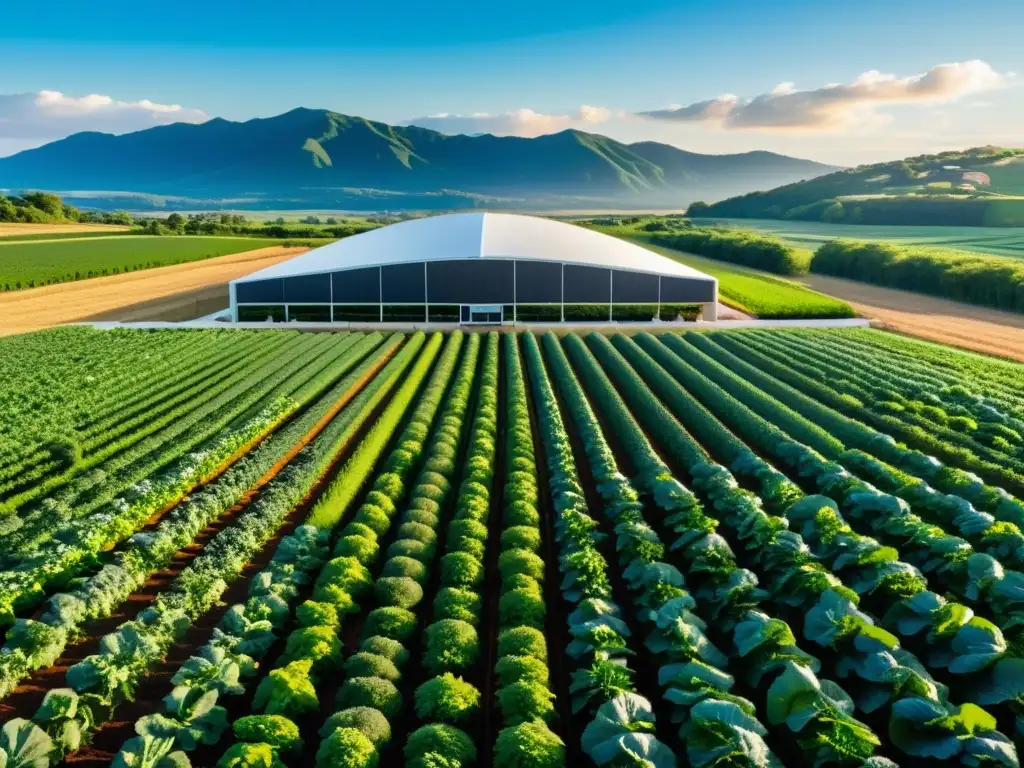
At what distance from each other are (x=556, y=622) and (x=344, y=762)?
443 centimetres

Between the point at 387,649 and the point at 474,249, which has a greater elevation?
the point at 474,249

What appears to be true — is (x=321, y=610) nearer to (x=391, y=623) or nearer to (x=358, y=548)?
(x=391, y=623)

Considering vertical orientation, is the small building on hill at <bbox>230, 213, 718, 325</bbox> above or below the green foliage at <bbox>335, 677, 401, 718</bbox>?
above

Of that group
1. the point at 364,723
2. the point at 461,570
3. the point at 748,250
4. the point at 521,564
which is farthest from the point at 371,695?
the point at 748,250

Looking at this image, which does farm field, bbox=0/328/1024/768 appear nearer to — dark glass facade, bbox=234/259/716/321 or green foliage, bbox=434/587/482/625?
green foliage, bbox=434/587/482/625

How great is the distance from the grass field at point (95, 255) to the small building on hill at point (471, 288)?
27.3m

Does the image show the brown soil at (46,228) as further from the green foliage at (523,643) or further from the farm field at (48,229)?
the green foliage at (523,643)

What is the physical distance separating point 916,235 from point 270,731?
104100 mm

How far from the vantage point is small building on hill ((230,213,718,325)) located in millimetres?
39562

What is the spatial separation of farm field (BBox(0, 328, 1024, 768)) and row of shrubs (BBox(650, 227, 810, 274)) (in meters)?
47.5

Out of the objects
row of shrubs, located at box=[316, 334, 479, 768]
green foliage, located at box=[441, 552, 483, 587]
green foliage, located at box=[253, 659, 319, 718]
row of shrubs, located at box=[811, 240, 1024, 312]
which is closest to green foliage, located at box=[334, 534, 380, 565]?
row of shrubs, located at box=[316, 334, 479, 768]

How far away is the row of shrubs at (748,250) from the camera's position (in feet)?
229

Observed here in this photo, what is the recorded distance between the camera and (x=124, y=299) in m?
51.6

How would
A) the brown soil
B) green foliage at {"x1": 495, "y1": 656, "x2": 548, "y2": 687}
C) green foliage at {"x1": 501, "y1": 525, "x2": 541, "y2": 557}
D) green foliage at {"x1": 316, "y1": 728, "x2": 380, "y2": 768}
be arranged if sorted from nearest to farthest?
green foliage at {"x1": 316, "y1": 728, "x2": 380, "y2": 768} → green foliage at {"x1": 495, "y1": 656, "x2": 548, "y2": 687} → green foliage at {"x1": 501, "y1": 525, "x2": 541, "y2": 557} → the brown soil
